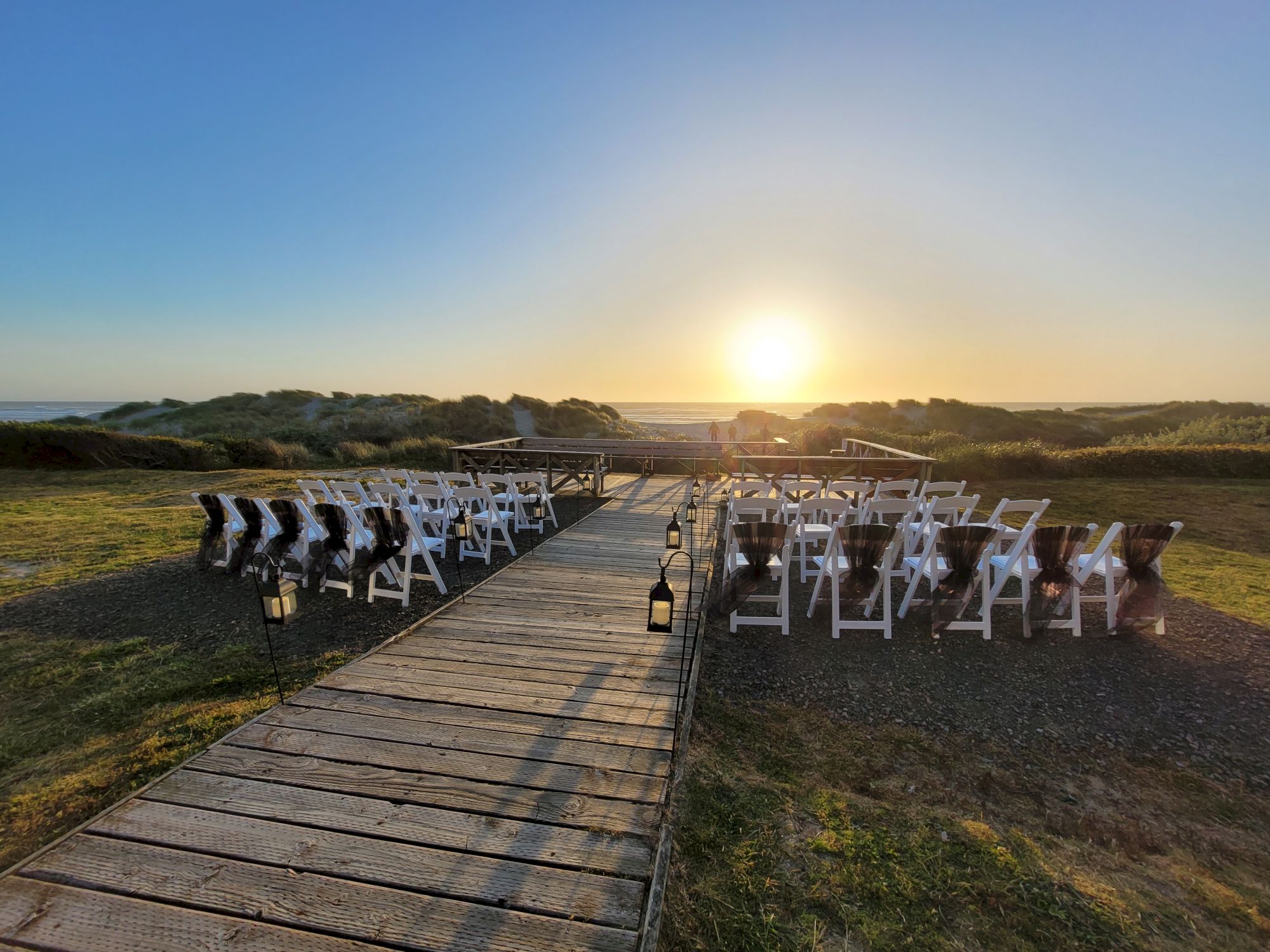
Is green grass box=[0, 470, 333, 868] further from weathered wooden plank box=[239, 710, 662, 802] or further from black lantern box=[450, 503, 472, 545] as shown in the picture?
black lantern box=[450, 503, 472, 545]

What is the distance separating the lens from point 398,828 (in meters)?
2.15

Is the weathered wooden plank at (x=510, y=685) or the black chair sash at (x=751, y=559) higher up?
the black chair sash at (x=751, y=559)

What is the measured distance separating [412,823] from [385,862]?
185 mm

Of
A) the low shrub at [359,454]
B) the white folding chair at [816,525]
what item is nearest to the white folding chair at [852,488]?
the white folding chair at [816,525]

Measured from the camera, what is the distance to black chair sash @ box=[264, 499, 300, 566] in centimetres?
532

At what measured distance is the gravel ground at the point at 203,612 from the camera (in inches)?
173

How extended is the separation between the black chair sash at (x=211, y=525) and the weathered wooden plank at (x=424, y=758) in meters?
4.21

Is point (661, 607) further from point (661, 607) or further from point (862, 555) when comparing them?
point (862, 555)

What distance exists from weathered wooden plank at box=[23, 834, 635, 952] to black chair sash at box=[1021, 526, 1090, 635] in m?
4.33

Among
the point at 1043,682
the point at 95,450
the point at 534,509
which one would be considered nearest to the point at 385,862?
the point at 1043,682

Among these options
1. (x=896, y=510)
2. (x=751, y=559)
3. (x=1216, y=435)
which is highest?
(x=1216, y=435)

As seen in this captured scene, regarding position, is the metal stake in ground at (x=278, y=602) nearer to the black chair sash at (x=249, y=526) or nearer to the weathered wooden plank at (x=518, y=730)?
the weathered wooden plank at (x=518, y=730)

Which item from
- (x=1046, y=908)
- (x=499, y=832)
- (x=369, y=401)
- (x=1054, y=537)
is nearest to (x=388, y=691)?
(x=499, y=832)

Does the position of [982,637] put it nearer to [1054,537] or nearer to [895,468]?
[1054,537]
